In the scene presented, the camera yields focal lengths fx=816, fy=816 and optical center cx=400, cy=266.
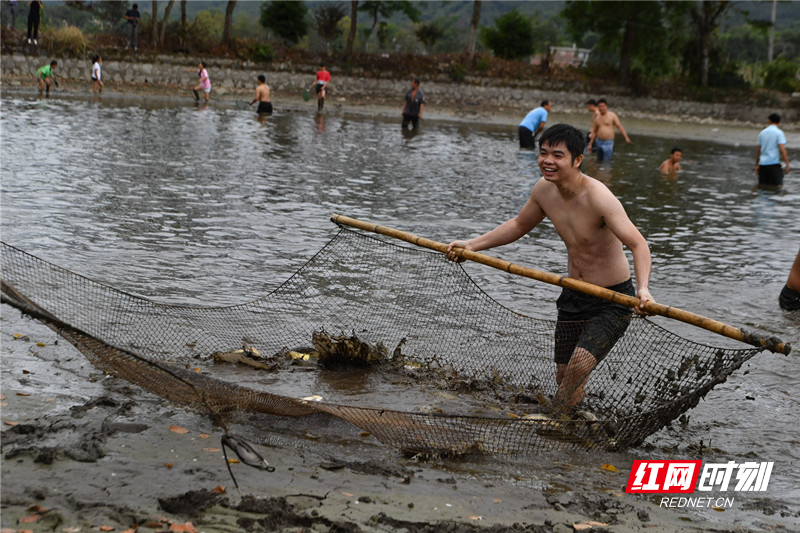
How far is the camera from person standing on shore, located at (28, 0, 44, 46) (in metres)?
29.4

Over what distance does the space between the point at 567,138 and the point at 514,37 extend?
42743 millimetres

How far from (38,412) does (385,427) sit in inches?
73.2

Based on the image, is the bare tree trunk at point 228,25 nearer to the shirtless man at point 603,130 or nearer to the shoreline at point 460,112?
the shoreline at point 460,112

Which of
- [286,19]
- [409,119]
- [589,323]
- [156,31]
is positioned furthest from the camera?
[286,19]

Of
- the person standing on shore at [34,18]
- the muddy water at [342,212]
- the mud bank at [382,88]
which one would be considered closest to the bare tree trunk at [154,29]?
the mud bank at [382,88]

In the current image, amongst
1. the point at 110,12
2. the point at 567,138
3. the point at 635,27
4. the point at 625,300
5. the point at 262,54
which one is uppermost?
the point at 635,27

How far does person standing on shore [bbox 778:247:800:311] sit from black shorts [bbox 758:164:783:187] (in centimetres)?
988

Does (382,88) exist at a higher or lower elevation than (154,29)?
lower

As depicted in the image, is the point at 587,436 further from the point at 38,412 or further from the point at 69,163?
the point at 69,163

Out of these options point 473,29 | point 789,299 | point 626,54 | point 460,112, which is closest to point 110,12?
point 473,29

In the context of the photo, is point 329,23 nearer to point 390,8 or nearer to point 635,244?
point 390,8

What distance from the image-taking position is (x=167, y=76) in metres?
33.8

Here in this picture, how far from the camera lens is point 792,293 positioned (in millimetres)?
7887

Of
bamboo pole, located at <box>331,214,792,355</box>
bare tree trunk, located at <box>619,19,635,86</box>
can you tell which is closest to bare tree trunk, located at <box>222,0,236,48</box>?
bare tree trunk, located at <box>619,19,635,86</box>
